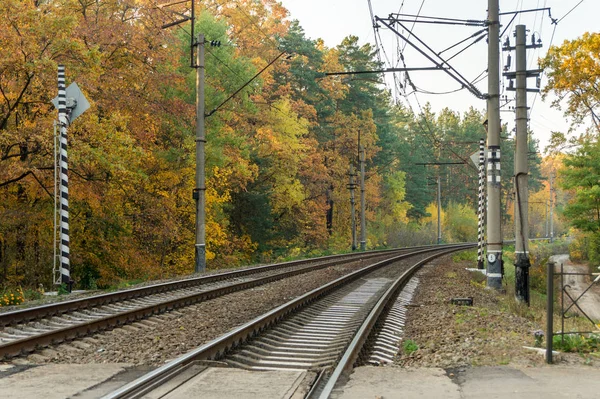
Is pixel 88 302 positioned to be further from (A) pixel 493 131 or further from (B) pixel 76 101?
(A) pixel 493 131

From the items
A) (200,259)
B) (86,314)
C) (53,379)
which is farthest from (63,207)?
(53,379)

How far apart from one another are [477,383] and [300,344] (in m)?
3.60

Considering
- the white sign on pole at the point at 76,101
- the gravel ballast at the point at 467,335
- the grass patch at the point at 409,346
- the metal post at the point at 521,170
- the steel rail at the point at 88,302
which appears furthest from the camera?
the white sign on pole at the point at 76,101

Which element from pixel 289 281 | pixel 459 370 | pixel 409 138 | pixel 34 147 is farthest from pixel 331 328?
pixel 409 138

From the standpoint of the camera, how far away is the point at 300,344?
9.99m

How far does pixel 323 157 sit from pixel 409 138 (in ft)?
172

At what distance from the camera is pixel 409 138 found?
346ft

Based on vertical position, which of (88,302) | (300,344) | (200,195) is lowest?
(300,344)

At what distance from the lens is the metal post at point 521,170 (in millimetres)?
17109

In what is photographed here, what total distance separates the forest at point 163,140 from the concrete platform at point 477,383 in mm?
15301

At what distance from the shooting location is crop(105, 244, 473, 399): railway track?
6930 millimetres

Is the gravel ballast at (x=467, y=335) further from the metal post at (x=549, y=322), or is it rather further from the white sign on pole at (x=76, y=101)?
the white sign on pole at (x=76, y=101)

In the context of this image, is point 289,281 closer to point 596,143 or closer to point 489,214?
point 489,214

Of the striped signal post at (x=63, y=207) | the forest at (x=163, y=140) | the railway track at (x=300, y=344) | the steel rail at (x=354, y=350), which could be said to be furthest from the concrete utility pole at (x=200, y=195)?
the steel rail at (x=354, y=350)
